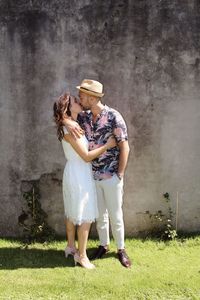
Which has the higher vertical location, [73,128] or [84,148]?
[73,128]

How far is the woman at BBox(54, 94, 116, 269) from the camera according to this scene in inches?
221

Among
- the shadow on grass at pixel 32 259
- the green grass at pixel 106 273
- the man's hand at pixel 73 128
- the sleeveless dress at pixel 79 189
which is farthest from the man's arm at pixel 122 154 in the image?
the shadow on grass at pixel 32 259

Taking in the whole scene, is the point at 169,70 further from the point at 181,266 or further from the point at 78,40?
the point at 181,266

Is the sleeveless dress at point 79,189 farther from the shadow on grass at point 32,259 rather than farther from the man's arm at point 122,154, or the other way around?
the shadow on grass at point 32,259

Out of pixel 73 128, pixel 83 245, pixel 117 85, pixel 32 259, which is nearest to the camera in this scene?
pixel 73 128

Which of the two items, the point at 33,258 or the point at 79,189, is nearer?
the point at 79,189

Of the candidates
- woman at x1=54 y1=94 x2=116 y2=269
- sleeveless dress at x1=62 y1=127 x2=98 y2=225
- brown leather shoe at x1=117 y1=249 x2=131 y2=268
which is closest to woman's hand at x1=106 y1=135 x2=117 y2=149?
woman at x1=54 y1=94 x2=116 y2=269

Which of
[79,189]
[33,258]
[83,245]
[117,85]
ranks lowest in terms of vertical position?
[33,258]

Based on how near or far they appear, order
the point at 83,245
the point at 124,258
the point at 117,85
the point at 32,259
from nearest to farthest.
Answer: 1. the point at 83,245
2. the point at 124,258
3. the point at 32,259
4. the point at 117,85

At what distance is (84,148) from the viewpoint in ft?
18.4

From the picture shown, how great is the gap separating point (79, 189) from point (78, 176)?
0.47 feet

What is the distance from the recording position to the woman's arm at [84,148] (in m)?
5.58

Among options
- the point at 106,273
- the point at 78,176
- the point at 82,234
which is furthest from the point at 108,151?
the point at 106,273

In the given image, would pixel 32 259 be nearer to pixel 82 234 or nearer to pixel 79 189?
pixel 82 234
